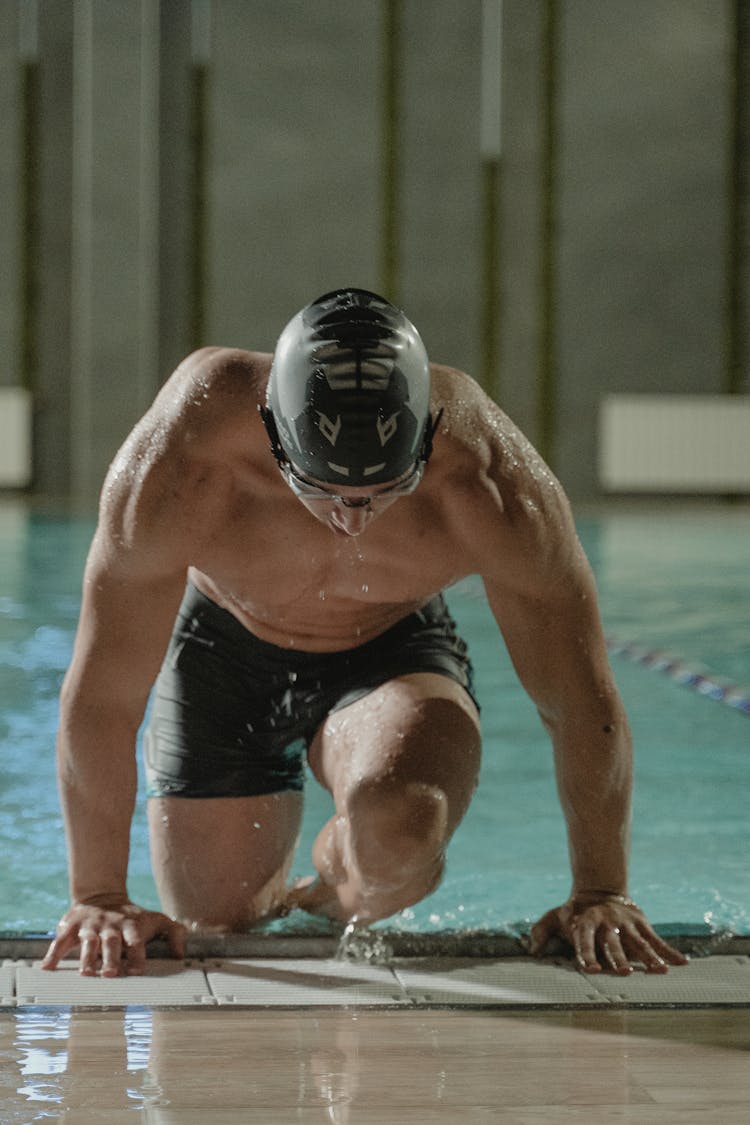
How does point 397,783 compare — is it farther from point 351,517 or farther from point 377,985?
point 351,517

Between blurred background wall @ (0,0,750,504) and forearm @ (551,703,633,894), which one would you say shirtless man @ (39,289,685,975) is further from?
blurred background wall @ (0,0,750,504)

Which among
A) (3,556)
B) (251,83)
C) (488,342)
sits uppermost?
(251,83)

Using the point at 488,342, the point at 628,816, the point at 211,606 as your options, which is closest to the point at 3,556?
the point at 488,342

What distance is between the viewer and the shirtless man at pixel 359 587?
240cm

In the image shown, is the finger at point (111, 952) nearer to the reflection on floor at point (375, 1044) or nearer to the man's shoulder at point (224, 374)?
the reflection on floor at point (375, 1044)

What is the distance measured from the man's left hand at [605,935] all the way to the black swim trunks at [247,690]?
0.59 metres

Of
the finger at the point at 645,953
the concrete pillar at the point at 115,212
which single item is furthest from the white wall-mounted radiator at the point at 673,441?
the finger at the point at 645,953

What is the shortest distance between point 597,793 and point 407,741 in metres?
0.36

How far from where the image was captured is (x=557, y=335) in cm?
1622

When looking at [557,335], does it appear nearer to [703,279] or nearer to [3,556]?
[703,279]

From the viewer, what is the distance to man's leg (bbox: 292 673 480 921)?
2.83 meters

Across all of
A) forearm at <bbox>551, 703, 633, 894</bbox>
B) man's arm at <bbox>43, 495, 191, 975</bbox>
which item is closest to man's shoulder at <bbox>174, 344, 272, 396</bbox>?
man's arm at <bbox>43, 495, 191, 975</bbox>

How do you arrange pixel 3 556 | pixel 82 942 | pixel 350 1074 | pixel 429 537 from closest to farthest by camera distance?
pixel 350 1074 → pixel 82 942 → pixel 429 537 → pixel 3 556

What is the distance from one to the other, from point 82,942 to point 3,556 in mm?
8604
